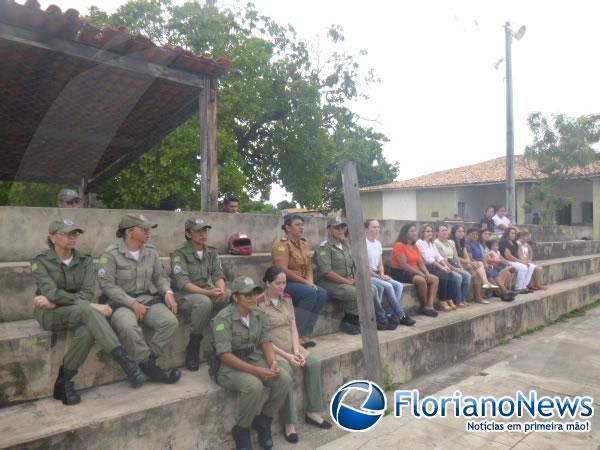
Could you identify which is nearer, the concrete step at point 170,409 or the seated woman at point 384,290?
the concrete step at point 170,409

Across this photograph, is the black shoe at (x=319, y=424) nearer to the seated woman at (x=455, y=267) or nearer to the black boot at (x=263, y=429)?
the black boot at (x=263, y=429)

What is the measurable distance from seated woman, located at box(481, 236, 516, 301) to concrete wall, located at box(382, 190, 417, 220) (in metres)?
16.9

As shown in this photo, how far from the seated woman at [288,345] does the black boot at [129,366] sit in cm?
106

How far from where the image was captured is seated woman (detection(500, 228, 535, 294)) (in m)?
8.50

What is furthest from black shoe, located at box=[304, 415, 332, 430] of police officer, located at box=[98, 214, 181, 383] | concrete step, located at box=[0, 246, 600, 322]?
concrete step, located at box=[0, 246, 600, 322]

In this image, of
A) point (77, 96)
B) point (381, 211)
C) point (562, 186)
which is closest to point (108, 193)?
point (77, 96)

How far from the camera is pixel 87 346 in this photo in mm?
3201

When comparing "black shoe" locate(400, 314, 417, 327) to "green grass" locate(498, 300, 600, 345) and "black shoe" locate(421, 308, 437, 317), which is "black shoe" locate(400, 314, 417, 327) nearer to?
"black shoe" locate(421, 308, 437, 317)

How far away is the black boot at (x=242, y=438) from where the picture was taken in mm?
3320

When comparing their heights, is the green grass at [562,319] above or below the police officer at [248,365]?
below

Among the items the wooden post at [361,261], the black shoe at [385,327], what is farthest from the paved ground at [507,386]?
the black shoe at [385,327]

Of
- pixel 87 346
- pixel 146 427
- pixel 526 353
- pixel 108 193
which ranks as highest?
pixel 108 193

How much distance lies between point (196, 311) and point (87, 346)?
3.04ft

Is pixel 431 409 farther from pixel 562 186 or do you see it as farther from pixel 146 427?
pixel 562 186
